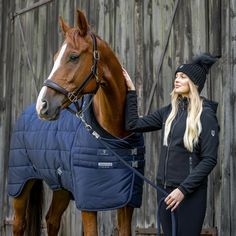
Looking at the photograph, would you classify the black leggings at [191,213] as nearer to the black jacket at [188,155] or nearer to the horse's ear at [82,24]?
the black jacket at [188,155]

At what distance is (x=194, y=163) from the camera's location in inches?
130

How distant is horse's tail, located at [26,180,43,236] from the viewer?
518 cm

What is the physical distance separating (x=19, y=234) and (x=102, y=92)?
→ 1803mm

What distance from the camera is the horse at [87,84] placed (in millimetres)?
3592

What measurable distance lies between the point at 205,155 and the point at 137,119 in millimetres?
658

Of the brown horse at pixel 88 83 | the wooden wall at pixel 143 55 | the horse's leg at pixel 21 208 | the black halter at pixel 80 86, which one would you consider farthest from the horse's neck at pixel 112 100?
the horse's leg at pixel 21 208

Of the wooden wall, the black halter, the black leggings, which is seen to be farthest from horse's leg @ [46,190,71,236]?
the black leggings

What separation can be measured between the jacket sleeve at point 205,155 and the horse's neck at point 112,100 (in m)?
0.70

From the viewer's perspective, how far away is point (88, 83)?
12.1ft

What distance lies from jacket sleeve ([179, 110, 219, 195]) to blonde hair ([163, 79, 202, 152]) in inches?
1.3

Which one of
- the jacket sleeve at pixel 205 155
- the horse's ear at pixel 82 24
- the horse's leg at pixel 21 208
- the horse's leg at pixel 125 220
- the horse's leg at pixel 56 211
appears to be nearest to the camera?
the jacket sleeve at pixel 205 155

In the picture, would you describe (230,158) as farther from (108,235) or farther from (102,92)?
(108,235)

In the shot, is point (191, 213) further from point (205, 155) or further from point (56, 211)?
point (56, 211)

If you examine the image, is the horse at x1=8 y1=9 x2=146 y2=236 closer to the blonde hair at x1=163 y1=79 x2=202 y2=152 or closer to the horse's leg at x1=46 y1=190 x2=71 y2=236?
the blonde hair at x1=163 y1=79 x2=202 y2=152
